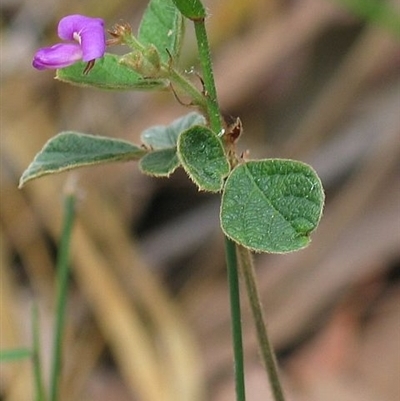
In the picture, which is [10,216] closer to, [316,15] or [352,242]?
[352,242]

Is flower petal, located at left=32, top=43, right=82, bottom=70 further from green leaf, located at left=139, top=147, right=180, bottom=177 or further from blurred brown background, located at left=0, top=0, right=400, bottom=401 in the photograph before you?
blurred brown background, located at left=0, top=0, right=400, bottom=401

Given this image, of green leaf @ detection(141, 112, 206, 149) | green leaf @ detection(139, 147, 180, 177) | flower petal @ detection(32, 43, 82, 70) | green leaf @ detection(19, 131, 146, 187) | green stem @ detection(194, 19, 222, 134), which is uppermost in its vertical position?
flower petal @ detection(32, 43, 82, 70)

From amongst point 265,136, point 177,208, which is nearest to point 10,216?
point 177,208

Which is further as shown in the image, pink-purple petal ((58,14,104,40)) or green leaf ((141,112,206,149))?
green leaf ((141,112,206,149))

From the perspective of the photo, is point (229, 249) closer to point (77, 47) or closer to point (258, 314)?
point (258, 314)

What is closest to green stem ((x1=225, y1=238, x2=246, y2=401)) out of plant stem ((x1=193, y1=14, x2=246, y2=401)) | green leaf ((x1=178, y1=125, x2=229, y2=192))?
plant stem ((x1=193, y1=14, x2=246, y2=401))

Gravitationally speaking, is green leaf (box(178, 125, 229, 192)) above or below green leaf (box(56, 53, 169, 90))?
below

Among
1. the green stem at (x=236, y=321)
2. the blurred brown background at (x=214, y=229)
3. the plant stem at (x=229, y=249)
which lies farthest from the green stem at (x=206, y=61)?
the blurred brown background at (x=214, y=229)
